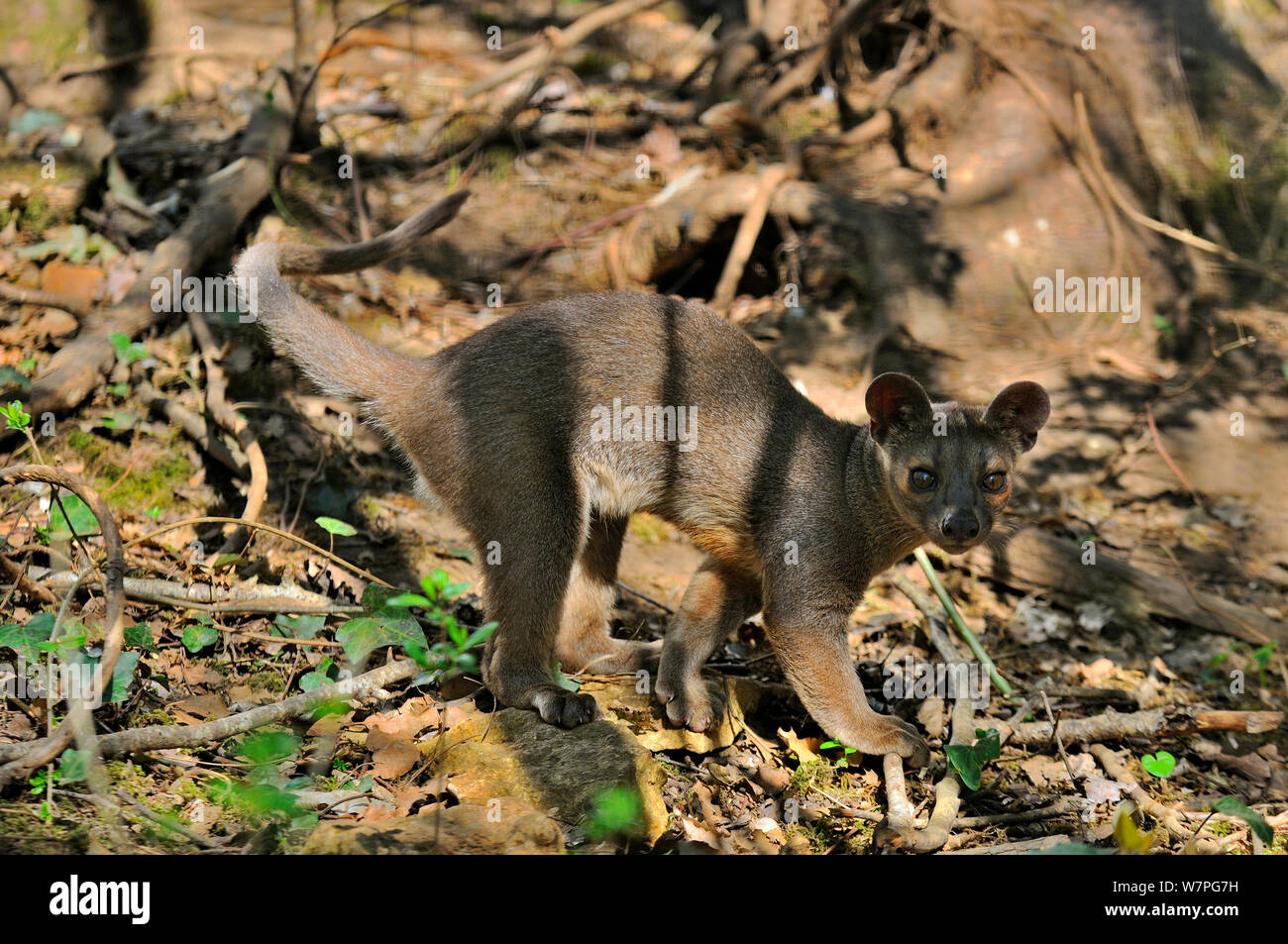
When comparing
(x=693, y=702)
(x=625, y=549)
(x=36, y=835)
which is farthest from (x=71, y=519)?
(x=625, y=549)

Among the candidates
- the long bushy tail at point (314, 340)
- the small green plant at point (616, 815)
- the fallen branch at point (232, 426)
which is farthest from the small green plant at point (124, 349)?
the small green plant at point (616, 815)

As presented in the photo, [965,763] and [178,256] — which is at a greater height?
[178,256]

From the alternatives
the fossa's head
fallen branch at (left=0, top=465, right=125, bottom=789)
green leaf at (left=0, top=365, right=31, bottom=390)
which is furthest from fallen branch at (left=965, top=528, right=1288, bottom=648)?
green leaf at (left=0, top=365, right=31, bottom=390)

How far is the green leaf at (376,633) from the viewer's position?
4.26m

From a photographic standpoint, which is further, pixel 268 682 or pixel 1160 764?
pixel 268 682

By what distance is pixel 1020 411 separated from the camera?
5.07m

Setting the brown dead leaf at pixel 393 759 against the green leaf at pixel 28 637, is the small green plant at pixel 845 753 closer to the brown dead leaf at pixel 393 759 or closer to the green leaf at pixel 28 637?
the brown dead leaf at pixel 393 759

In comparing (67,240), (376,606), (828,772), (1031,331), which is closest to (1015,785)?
(828,772)

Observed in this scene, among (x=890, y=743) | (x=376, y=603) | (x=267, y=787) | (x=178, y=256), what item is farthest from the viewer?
(x=178, y=256)

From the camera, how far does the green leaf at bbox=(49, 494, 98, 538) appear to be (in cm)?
482

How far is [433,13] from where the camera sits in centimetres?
1148

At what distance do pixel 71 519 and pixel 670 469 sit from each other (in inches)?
110

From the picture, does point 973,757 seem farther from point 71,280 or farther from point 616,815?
point 71,280
